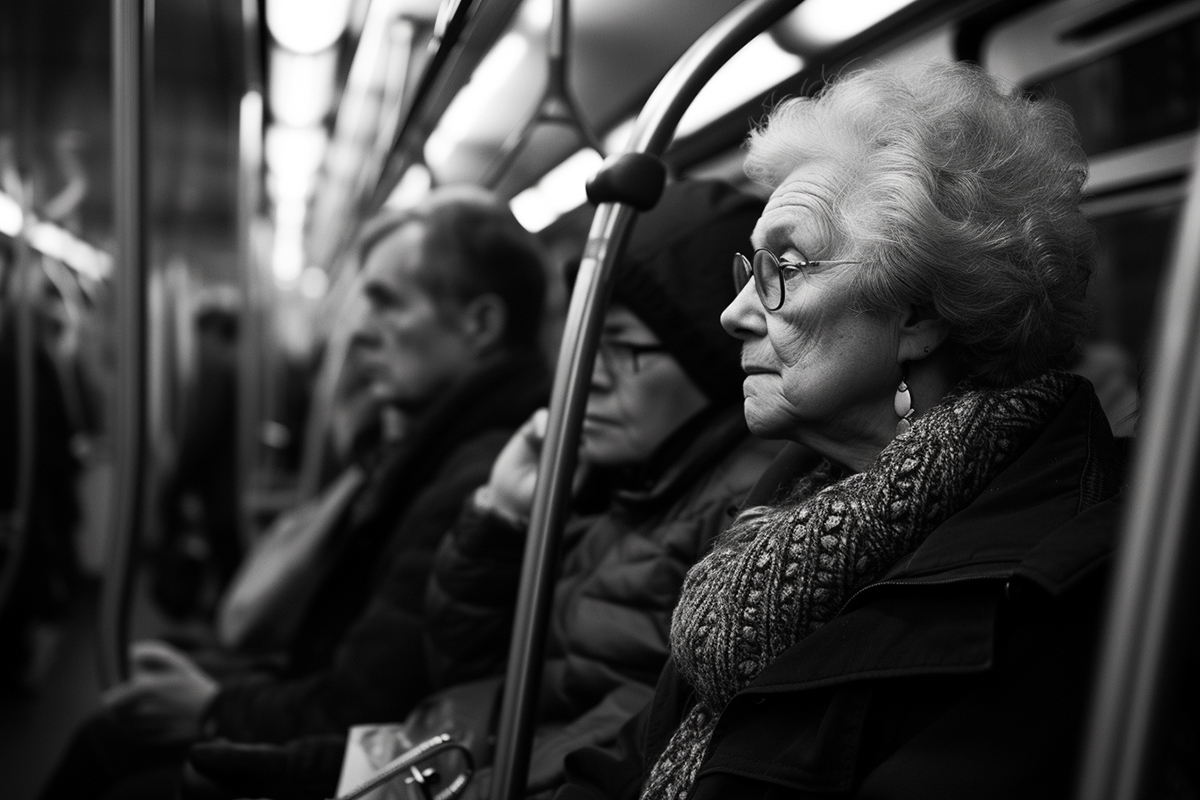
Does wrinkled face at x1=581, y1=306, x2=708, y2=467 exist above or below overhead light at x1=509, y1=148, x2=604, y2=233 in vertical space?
below

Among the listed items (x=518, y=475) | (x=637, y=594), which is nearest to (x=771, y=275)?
(x=637, y=594)

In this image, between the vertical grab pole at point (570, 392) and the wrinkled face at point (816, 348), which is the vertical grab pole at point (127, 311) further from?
the wrinkled face at point (816, 348)

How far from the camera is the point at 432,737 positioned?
1560mm

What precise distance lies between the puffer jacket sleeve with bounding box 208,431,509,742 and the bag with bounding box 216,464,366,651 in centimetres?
33

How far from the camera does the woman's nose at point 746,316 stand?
4.28ft

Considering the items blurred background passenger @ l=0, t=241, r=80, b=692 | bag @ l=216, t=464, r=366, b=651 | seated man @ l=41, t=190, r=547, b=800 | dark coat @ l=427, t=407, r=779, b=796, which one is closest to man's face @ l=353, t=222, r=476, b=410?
seated man @ l=41, t=190, r=547, b=800

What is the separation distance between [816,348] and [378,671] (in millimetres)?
1114

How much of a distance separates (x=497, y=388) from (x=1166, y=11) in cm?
160

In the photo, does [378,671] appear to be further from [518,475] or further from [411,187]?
[411,187]

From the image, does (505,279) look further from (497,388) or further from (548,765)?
(548,765)

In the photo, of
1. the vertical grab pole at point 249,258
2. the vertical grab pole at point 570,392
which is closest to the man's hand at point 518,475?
the vertical grab pole at point 570,392

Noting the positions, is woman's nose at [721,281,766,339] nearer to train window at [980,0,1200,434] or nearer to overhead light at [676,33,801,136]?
overhead light at [676,33,801,136]

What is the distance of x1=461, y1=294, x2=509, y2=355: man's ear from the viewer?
2525 mm

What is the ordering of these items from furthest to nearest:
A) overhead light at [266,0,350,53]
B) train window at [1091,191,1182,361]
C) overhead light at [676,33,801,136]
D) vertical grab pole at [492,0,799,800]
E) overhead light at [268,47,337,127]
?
overhead light at [268,47,337,127], overhead light at [266,0,350,53], train window at [1091,191,1182,361], overhead light at [676,33,801,136], vertical grab pole at [492,0,799,800]
